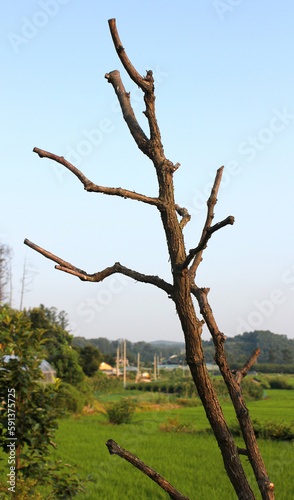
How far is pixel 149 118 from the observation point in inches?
42.5

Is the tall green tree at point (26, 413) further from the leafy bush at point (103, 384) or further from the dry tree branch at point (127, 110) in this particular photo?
the leafy bush at point (103, 384)

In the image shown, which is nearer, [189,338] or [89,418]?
[189,338]

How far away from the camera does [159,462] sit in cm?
883

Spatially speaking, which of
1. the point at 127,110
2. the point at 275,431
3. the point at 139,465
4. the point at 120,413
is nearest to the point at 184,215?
the point at 127,110

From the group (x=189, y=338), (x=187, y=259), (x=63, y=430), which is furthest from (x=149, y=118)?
(x=63, y=430)

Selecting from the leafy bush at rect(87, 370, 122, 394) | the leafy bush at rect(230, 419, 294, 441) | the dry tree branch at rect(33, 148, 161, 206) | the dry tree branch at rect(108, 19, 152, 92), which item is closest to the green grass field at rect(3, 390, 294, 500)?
the leafy bush at rect(230, 419, 294, 441)

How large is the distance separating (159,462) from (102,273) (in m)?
8.83

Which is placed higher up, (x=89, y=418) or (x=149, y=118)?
(x=149, y=118)

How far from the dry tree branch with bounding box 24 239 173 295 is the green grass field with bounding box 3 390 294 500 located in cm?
445

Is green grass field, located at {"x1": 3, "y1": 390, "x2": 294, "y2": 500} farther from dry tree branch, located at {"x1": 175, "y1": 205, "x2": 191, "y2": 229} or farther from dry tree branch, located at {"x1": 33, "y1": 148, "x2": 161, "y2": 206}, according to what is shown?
dry tree branch, located at {"x1": 33, "y1": 148, "x2": 161, "y2": 206}

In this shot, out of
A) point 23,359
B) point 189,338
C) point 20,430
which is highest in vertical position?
point 189,338

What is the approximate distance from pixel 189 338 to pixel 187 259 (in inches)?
7.1

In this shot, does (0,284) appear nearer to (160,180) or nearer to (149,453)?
(149,453)

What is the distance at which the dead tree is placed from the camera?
0.96m
